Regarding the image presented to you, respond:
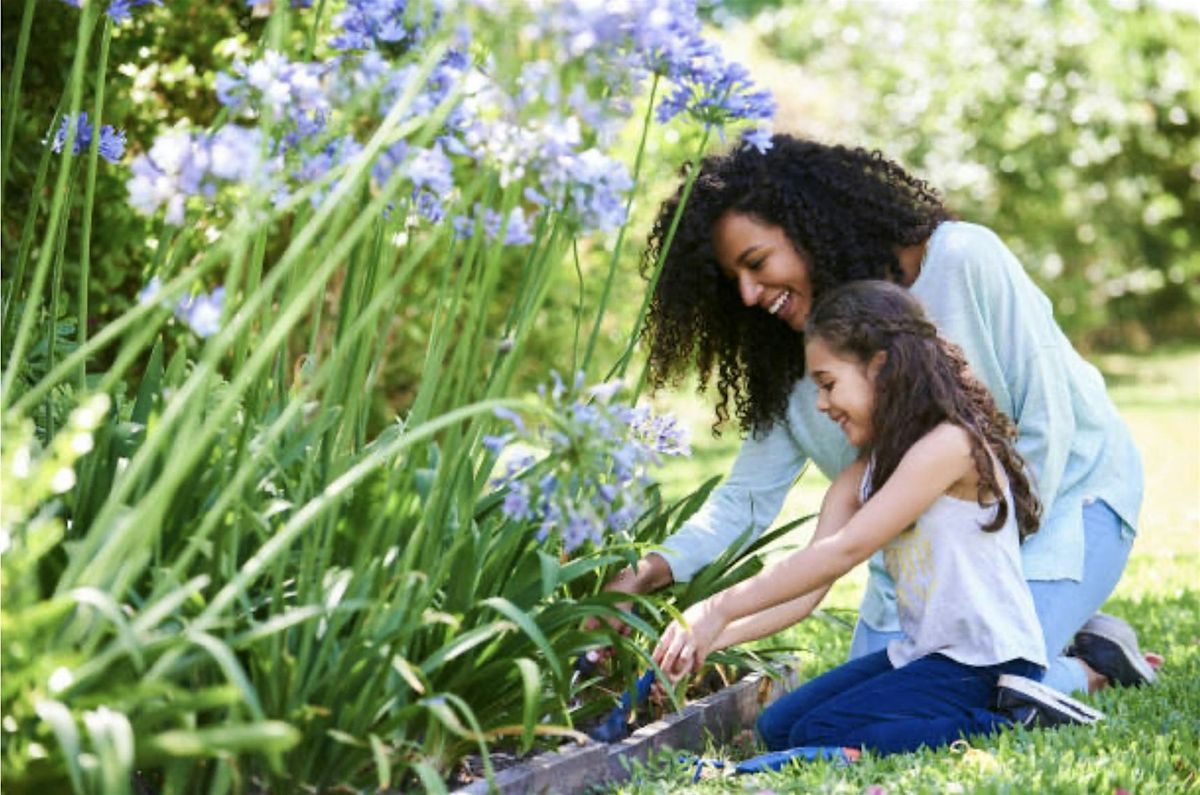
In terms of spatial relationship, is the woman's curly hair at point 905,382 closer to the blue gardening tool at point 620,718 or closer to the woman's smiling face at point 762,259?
the woman's smiling face at point 762,259

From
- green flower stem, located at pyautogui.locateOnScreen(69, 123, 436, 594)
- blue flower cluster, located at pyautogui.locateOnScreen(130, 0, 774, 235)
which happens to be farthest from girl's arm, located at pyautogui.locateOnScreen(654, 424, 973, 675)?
green flower stem, located at pyautogui.locateOnScreen(69, 123, 436, 594)

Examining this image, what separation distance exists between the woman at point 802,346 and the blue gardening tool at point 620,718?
0.81ft

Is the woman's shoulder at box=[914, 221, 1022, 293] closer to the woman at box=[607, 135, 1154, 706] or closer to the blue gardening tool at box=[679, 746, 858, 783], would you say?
the woman at box=[607, 135, 1154, 706]

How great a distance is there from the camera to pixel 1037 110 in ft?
56.1

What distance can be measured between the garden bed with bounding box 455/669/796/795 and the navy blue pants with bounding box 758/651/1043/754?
10cm

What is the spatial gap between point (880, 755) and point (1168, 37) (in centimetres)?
1685

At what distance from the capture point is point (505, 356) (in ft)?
8.72

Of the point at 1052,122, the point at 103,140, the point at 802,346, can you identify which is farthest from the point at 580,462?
the point at 1052,122

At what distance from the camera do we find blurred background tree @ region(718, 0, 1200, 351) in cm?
1675

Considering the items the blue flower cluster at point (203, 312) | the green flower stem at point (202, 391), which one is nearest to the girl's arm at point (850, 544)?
the green flower stem at point (202, 391)

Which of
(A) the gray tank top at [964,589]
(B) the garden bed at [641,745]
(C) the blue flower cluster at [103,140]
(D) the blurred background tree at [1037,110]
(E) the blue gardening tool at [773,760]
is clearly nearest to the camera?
(B) the garden bed at [641,745]

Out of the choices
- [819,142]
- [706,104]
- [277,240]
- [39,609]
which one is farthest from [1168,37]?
[39,609]

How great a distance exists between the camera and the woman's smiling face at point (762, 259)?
3.68 metres

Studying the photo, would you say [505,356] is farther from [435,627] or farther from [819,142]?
[819,142]
